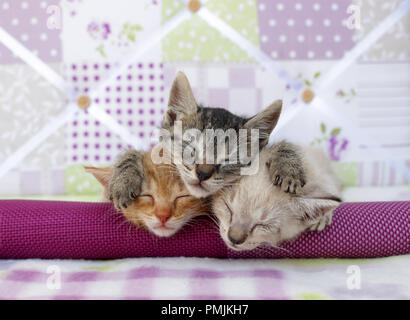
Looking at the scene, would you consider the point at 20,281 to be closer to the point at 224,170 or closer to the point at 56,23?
the point at 224,170

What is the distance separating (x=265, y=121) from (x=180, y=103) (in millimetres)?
275

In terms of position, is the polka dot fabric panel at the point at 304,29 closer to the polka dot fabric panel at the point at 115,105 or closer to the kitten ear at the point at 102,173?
the polka dot fabric panel at the point at 115,105

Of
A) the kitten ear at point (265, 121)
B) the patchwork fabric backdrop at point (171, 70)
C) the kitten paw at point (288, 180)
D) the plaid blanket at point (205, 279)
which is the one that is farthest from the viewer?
the patchwork fabric backdrop at point (171, 70)

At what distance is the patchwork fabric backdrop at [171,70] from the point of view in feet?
6.58

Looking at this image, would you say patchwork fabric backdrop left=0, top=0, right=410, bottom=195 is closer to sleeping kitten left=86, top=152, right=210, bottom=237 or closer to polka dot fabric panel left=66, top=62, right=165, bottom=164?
polka dot fabric panel left=66, top=62, right=165, bottom=164

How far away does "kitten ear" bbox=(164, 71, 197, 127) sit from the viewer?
123cm

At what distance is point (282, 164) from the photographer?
1.10 meters

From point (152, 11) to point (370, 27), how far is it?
1124 millimetres

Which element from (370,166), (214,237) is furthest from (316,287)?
(370,166)

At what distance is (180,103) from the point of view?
1.26 meters

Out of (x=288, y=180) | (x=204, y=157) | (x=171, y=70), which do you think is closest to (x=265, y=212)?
(x=288, y=180)

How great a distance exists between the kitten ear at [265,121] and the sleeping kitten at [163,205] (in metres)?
0.27

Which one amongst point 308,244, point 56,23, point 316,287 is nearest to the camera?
point 316,287

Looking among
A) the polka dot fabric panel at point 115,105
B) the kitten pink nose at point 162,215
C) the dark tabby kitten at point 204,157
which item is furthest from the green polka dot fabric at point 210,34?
the kitten pink nose at point 162,215
